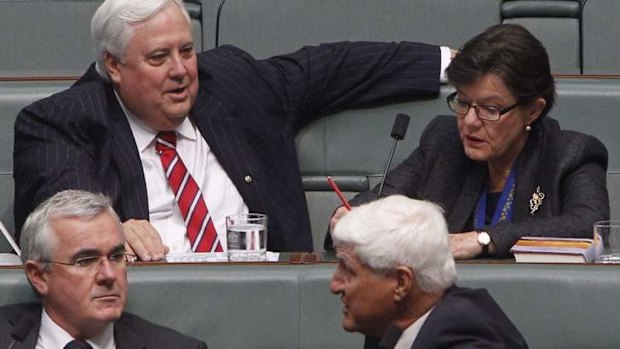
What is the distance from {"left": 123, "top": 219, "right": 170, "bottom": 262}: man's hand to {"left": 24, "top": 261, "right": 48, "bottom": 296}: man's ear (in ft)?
0.72

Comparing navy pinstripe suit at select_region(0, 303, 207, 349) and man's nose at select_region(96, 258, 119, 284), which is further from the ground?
man's nose at select_region(96, 258, 119, 284)

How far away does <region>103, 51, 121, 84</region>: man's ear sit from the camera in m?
2.62

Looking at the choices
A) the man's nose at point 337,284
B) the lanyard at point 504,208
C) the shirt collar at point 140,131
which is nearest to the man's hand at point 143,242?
the shirt collar at point 140,131

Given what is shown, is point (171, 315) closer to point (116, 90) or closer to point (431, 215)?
point (431, 215)

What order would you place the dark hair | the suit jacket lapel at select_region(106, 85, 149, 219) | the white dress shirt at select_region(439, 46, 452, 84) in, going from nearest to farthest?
the dark hair → the suit jacket lapel at select_region(106, 85, 149, 219) → the white dress shirt at select_region(439, 46, 452, 84)

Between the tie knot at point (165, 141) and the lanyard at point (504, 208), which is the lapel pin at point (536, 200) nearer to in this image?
the lanyard at point (504, 208)

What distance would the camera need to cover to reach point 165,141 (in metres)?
2.64

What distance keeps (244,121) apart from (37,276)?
749 millimetres

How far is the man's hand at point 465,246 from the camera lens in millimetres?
2279

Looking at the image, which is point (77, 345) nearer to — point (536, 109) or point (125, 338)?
point (125, 338)

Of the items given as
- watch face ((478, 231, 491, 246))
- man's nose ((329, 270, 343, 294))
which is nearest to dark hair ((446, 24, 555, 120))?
watch face ((478, 231, 491, 246))

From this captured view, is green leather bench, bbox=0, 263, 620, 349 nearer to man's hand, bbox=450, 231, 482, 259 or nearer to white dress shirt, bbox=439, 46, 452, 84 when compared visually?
man's hand, bbox=450, 231, 482, 259

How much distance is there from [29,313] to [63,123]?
56cm

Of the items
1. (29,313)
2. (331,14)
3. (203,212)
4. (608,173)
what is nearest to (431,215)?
(29,313)
